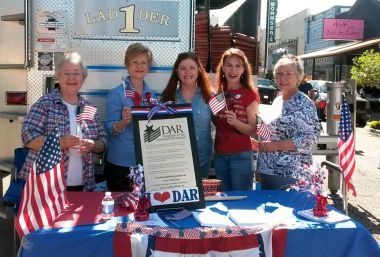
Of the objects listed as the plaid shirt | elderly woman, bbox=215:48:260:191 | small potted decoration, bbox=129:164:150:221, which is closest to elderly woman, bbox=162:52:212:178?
elderly woman, bbox=215:48:260:191

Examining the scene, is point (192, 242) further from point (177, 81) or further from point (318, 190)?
point (177, 81)

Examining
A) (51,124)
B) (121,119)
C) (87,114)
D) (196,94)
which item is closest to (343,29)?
(196,94)

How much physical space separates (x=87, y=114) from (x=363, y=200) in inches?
197

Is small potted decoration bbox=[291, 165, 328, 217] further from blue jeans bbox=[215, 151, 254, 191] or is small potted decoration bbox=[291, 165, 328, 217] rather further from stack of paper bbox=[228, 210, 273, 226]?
blue jeans bbox=[215, 151, 254, 191]

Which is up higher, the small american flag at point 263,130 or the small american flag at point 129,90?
the small american flag at point 129,90

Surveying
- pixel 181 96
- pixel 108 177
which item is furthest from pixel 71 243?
pixel 181 96

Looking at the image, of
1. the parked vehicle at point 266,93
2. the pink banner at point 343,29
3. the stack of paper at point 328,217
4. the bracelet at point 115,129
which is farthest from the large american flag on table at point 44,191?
the pink banner at point 343,29

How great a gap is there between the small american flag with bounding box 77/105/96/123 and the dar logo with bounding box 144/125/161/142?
2.48 ft

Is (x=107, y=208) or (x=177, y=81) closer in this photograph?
(x=107, y=208)

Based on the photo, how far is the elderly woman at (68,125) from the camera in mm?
3594

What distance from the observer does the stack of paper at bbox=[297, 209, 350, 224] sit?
9.61 feet

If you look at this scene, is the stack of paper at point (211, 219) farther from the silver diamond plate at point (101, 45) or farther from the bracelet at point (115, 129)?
the silver diamond plate at point (101, 45)

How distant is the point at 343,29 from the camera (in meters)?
34.0

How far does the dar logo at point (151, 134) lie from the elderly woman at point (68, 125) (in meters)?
0.71
